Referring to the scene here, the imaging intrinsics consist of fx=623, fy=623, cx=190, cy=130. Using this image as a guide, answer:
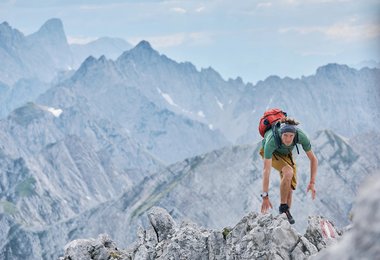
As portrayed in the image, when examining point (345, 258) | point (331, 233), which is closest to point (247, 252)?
point (331, 233)

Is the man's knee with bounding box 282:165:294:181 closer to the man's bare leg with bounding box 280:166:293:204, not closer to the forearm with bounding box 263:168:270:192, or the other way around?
the man's bare leg with bounding box 280:166:293:204

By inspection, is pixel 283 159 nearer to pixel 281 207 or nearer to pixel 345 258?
pixel 281 207

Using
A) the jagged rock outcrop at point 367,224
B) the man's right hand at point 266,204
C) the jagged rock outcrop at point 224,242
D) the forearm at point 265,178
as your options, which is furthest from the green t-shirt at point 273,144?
the jagged rock outcrop at point 367,224

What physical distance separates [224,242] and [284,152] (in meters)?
11.0

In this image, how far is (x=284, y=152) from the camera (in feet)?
66.2

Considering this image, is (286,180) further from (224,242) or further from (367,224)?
A: (367,224)

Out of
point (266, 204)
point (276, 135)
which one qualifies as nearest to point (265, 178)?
point (276, 135)

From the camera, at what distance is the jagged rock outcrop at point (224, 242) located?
73.6 ft

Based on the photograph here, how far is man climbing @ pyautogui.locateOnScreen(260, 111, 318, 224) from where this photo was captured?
18.5 metres

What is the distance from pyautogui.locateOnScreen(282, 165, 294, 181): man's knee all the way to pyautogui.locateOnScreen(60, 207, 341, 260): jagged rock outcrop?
236cm

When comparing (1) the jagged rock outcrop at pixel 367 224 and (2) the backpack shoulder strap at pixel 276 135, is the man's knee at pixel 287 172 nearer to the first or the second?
(2) the backpack shoulder strap at pixel 276 135

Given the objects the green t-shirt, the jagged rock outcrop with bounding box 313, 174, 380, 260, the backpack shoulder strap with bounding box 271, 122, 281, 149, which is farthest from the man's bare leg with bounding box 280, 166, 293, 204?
the jagged rock outcrop with bounding box 313, 174, 380, 260

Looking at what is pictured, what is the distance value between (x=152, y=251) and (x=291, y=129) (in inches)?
698

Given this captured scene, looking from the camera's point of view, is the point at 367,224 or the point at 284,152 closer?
the point at 367,224
